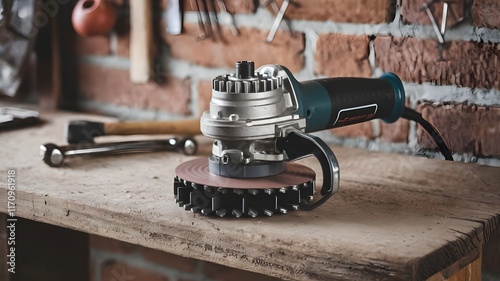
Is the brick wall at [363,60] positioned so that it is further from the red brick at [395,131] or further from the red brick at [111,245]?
the red brick at [111,245]

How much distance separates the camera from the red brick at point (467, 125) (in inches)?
44.5

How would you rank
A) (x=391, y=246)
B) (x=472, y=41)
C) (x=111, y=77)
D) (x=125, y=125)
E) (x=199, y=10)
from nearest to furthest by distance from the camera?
(x=391, y=246) → (x=472, y=41) → (x=125, y=125) → (x=199, y=10) → (x=111, y=77)

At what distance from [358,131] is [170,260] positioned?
0.43m

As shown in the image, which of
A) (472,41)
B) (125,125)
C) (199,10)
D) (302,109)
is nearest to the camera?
(302,109)

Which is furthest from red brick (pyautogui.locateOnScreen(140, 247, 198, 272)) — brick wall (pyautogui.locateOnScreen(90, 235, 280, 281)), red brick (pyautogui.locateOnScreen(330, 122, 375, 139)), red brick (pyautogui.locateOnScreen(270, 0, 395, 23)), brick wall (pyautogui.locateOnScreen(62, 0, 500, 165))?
red brick (pyautogui.locateOnScreen(270, 0, 395, 23))

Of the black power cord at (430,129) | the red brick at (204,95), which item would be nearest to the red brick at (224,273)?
the red brick at (204,95)

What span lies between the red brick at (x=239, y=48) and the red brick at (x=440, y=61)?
0.48 feet

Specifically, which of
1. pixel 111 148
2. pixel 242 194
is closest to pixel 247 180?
pixel 242 194

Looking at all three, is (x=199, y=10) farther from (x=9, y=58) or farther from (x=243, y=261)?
(x=243, y=261)

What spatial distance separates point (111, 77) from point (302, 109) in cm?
66

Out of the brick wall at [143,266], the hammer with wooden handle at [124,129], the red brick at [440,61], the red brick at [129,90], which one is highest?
the red brick at [440,61]

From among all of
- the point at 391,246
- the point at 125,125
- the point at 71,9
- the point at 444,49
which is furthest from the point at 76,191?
the point at 71,9

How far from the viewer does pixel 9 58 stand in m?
1.57

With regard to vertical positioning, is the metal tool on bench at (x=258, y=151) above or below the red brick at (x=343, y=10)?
below
